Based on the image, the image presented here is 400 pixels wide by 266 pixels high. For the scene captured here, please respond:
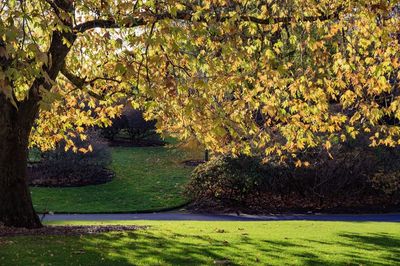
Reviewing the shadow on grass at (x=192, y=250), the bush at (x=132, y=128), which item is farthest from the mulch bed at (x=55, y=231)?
the bush at (x=132, y=128)

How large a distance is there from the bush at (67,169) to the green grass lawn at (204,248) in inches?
700

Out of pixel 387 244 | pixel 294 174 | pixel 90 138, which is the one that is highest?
pixel 90 138

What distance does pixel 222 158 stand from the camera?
26.2m

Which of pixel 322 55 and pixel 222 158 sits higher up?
pixel 322 55

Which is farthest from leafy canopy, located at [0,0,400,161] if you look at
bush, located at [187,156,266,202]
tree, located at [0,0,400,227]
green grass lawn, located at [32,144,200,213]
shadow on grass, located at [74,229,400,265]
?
bush, located at [187,156,266,202]

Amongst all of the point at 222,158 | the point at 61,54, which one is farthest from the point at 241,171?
the point at 61,54

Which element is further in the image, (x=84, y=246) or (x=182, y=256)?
(x=84, y=246)

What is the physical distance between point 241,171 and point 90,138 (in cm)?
1106

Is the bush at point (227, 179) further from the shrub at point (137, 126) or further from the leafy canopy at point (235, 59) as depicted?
the shrub at point (137, 126)

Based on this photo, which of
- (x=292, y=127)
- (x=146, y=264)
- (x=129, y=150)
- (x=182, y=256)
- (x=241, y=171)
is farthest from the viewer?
(x=129, y=150)

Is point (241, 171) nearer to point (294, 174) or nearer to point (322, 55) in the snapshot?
point (294, 174)

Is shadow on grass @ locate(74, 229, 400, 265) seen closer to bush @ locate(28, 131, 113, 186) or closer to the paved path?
the paved path

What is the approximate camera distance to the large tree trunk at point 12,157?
12500 mm

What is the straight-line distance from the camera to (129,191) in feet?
94.5
